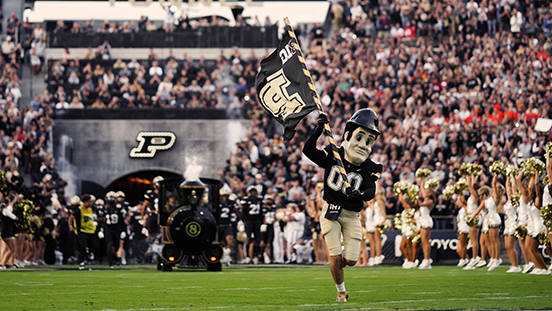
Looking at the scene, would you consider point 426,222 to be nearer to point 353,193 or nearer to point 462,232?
point 462,232

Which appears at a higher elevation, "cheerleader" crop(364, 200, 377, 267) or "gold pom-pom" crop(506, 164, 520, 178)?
"gold pom-pom" crop(506, 164, 520, 178)

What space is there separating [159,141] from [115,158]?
5.74 ft

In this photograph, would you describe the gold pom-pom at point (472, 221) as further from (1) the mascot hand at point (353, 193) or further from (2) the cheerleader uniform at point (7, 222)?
(1) the mascot hand at point (353, 193)

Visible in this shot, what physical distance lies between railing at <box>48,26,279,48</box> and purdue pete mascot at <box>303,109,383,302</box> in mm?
27096

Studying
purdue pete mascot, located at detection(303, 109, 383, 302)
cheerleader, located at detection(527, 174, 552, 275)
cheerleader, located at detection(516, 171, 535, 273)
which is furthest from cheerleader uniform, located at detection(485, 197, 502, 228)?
purdue pete mascot, located at detection(303, 109, 383, 302)

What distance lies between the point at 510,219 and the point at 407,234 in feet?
9.11

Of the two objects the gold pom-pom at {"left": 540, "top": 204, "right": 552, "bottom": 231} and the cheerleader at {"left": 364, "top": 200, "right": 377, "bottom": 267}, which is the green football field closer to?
the gold pom-pom at {"left": 540, "top": 204, "right": 552, "bottom": 231}

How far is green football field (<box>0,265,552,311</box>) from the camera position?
8.98 m

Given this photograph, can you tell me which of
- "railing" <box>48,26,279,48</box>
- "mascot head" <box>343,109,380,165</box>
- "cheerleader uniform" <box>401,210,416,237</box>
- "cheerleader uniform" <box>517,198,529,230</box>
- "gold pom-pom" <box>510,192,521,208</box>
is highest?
"railing" <box>48,26,279,48</box>

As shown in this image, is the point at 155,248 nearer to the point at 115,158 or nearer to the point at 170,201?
the point at 170,201

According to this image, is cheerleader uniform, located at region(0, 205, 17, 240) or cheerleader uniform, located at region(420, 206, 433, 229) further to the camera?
cheerleader uniform, located at region(420, 206, 433, 229)

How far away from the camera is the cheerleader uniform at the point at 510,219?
17.0 m

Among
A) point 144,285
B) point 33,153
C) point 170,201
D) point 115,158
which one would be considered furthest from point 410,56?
point 144,285

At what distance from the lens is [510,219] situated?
1736 cm
